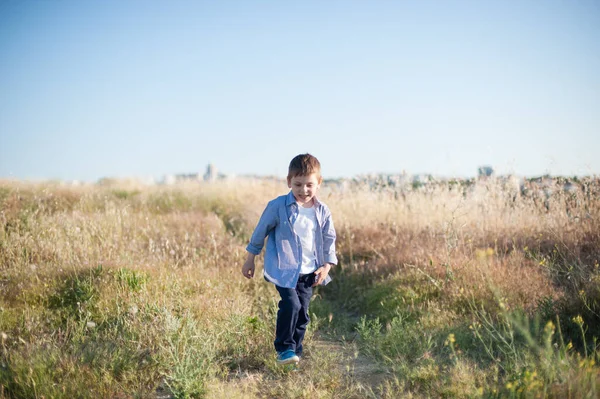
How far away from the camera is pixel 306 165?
135 inches

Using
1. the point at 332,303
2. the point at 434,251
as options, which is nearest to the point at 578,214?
the point at 434,251

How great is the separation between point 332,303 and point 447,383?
8.92 ft

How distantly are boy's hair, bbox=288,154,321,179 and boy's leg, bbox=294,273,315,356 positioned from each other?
0.92m

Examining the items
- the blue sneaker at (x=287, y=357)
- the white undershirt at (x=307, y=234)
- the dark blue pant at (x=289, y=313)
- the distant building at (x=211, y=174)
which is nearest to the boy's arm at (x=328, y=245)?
the white undershirt at (x=307, y=234)

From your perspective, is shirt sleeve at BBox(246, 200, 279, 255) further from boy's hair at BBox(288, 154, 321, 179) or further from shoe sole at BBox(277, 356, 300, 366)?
shoe sole at BBox(277, 356, 300, 366)

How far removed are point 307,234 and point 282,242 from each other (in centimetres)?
25

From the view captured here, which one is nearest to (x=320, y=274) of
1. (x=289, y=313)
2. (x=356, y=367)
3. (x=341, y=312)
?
(x=289, y=313)

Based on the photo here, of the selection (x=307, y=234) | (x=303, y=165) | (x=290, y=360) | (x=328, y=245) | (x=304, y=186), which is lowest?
(x=290, y=360)

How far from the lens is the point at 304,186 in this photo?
348 centimetres

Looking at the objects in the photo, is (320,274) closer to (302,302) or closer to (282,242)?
(302,302)

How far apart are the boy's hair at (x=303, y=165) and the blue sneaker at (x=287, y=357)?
1477 mm

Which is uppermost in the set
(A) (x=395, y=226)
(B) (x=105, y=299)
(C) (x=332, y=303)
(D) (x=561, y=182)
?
(D) (x=561, y=182)

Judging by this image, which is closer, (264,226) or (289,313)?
(289,313)

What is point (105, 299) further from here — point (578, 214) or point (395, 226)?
point (578, 214)
